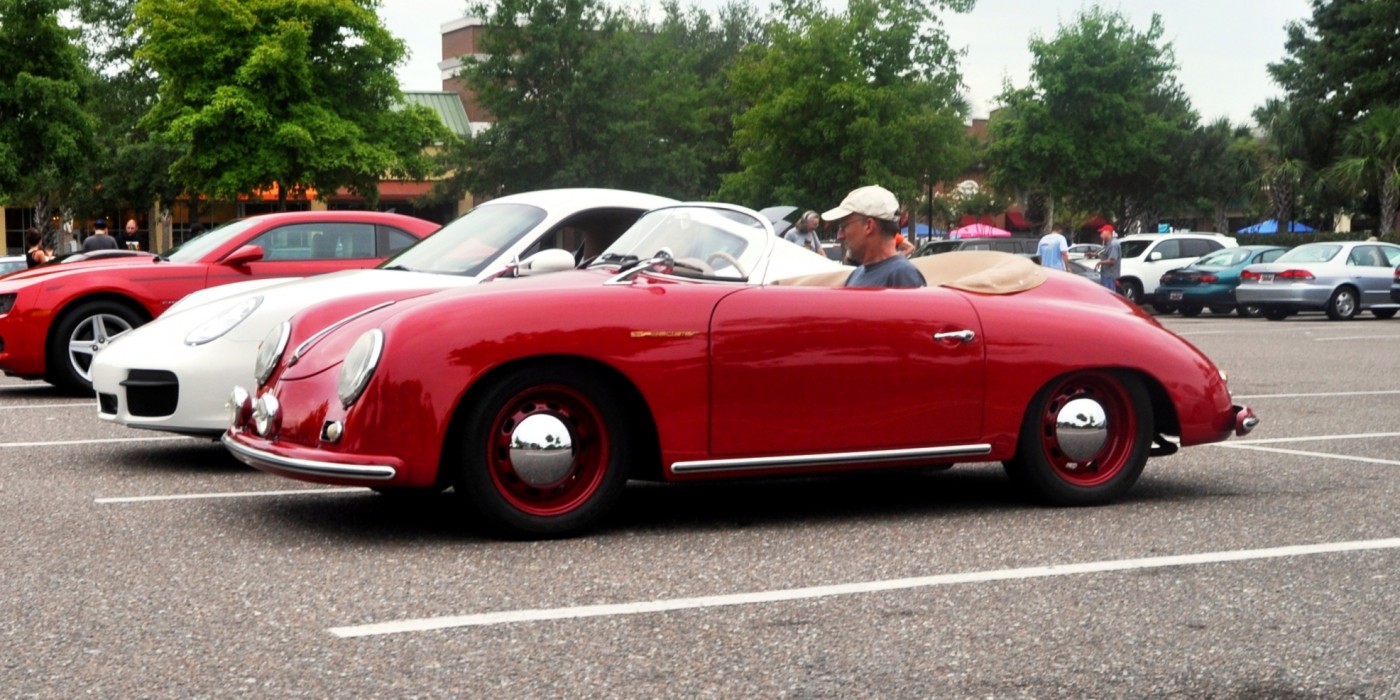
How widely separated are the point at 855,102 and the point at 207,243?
3048cm

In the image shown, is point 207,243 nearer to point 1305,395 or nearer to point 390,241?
point 390,241

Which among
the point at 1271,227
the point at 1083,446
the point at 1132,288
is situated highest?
the point at 1271,227

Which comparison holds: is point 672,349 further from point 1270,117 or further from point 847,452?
→ point 1270,117

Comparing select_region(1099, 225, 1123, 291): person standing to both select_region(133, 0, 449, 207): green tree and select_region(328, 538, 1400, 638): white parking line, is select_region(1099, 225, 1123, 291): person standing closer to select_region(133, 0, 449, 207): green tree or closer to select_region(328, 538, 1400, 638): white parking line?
select_region(328, 538, 1400, 638): white parking line

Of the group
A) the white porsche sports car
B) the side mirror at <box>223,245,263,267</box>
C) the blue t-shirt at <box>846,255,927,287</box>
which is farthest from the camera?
the side mirror at <box>223,245,263,267</box>

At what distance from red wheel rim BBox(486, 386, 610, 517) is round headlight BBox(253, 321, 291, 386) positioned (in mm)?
1038

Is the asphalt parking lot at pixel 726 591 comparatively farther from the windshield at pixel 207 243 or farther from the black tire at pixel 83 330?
the windshield at pixel 207 243

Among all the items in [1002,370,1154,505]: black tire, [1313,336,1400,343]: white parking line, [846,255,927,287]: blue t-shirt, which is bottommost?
[1313,336,1400,343]: white parking line

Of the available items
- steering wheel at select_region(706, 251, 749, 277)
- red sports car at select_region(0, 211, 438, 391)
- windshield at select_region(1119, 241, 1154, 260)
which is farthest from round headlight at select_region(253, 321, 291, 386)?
windshield at select_region(1119, 241, 1154, 260)

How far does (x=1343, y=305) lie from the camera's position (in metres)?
27.5

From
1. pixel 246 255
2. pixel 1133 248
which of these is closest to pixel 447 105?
pixel 1133 248

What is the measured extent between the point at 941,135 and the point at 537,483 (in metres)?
37.7

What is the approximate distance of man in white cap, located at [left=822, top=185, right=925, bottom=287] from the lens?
6684 mm

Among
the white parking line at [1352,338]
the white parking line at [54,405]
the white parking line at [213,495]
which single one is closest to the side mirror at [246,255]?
the white parking line at [54,405]
